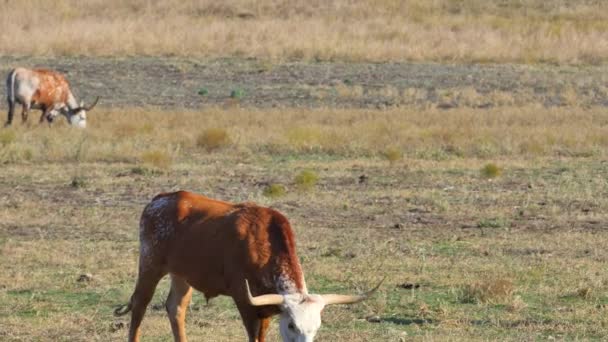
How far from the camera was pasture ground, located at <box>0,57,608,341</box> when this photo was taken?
11.9 metres

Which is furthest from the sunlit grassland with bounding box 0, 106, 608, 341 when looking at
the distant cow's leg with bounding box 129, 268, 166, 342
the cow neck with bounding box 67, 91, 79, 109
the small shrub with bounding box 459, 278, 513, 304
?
the distant cow's leg with bounding box 129, 268, 166, 342

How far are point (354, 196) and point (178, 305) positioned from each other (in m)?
8.95

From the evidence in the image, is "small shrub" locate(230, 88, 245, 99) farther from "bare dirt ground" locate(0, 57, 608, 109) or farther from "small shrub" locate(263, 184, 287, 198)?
"small shrub" locate(263, 184, 287, 198)

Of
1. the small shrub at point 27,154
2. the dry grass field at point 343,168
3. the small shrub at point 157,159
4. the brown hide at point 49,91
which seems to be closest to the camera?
the dry grass field at point 343,168

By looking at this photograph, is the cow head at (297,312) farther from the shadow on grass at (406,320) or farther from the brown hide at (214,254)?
the shadow on grass at (406,320)

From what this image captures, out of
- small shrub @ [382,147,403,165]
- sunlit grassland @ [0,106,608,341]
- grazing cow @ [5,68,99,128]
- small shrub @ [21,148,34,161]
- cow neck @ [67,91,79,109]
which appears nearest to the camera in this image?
sunlit grassland @ [0,106,608,341]

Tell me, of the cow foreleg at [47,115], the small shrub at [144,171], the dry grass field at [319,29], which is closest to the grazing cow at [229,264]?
the small shrub at [144,171]

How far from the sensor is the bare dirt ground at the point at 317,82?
3412 cm

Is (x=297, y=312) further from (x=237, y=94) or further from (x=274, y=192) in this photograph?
(x=237, y=94)

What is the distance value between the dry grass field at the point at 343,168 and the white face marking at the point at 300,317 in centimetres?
219

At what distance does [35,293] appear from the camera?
12656 millimetres

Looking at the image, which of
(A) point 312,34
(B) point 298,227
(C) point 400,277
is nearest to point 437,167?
(B) point 298,227

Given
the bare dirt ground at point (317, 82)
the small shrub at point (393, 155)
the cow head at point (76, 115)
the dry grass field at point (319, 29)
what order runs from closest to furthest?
the small shrub at point (393, 155) → the cow head at point (76, 115) → the bare dirt ground at point (317, 82) → the dry grass field at point (319, 29)

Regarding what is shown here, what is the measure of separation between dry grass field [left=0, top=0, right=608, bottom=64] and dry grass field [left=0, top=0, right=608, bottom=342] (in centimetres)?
19
